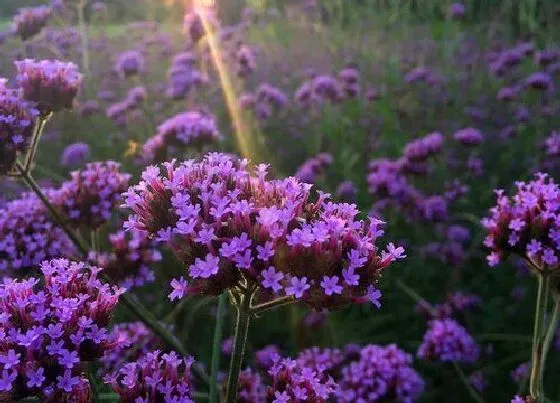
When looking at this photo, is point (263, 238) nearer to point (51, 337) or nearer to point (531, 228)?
point (51, 337)

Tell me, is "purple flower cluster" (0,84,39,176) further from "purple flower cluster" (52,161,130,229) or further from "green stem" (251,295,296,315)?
"green stem" (251,295,296,315)

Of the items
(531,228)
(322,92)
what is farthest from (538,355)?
(322,92)

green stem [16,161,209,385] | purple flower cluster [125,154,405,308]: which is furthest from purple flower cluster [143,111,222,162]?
purple flower cluster [125,154,405,308]

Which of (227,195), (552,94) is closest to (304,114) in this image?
(552,94)

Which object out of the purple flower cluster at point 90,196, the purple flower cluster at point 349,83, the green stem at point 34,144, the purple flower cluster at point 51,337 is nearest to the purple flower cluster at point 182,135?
the purple flower cluster at point 90,196

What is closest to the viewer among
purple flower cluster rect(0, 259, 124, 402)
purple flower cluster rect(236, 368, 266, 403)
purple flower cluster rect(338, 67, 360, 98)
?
purple flower cluster rect(0, 259, 124, 402)
